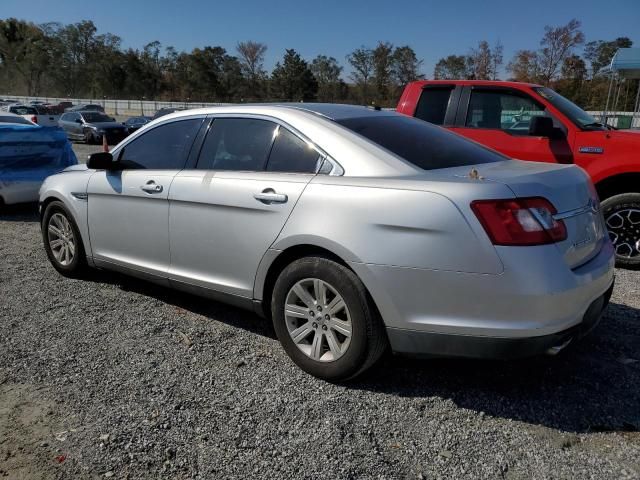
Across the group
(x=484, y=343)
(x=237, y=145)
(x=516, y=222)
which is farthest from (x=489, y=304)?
(x=237, y=145)

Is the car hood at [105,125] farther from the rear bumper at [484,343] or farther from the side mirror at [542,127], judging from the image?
the rear bumper at [484,343]

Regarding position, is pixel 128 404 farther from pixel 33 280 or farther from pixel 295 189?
pixel 33 280

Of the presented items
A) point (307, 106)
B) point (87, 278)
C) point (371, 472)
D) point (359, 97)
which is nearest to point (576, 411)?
point (371, 472)

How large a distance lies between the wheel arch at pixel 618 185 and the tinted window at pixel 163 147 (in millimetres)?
4068

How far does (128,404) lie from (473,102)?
4982 mm

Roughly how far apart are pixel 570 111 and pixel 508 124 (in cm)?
65

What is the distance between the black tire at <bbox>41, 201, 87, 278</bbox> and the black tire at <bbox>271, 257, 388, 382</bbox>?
2414 millimetres

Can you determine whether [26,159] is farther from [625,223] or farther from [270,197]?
[625,223]

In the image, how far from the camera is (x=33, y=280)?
5035 mm

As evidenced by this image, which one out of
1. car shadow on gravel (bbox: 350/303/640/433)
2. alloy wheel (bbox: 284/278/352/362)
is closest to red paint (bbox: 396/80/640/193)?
car shadow on gravel (bbox: 350/303/640/433)

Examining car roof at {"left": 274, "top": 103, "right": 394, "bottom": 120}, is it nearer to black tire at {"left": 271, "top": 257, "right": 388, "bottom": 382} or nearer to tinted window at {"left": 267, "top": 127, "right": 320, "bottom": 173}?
tinted window at {"left": 267, "top": 127, "right": 320, "bottom": 173}

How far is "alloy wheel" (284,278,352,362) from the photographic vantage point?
300cm

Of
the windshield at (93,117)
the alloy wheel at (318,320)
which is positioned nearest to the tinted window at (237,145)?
the alloy wheel at (318,320)

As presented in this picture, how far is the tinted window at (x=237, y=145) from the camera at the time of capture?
3.51m
